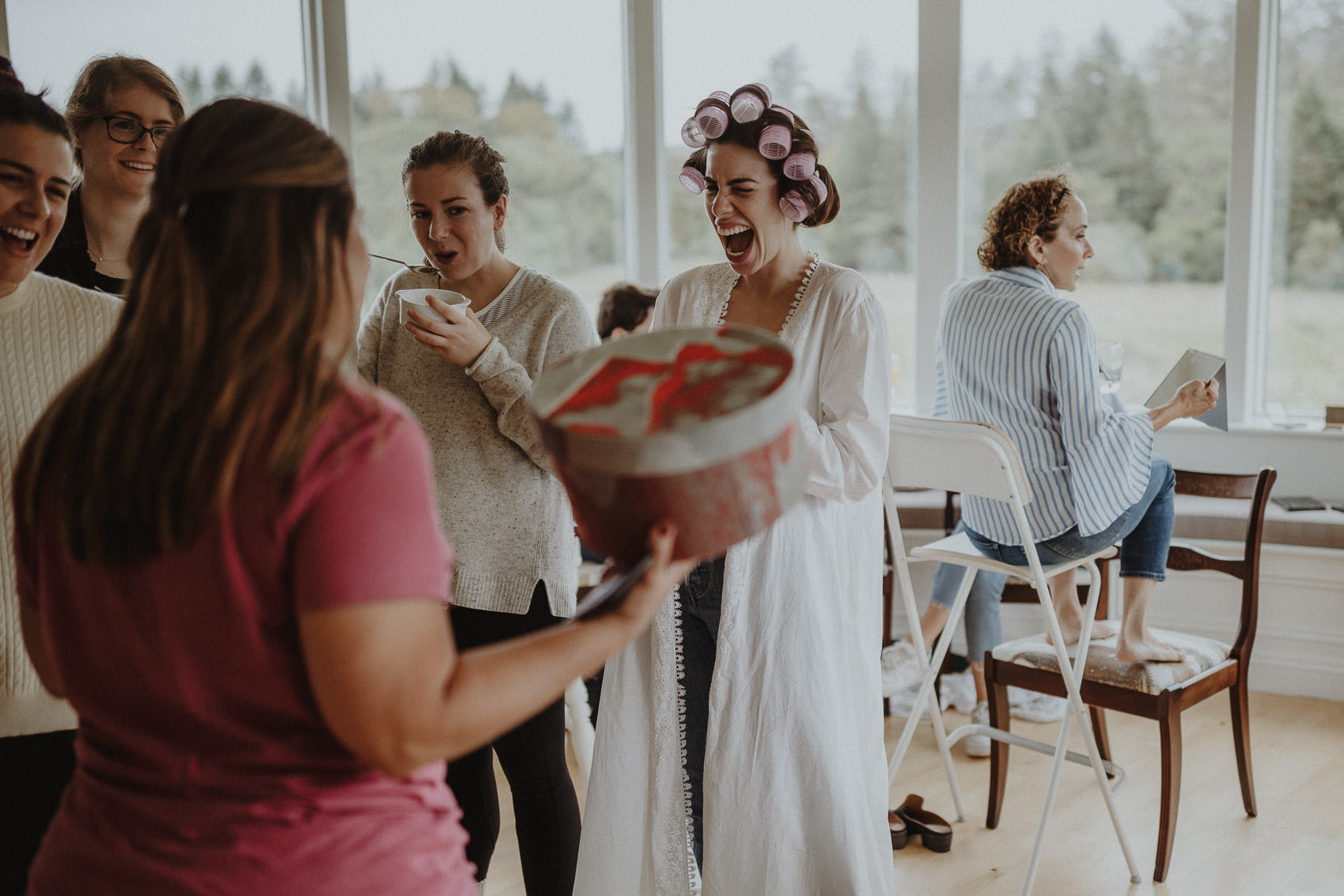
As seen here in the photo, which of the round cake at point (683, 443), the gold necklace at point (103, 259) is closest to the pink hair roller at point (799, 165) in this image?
the round cake at point (683, 443)

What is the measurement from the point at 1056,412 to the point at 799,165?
97 centimetres

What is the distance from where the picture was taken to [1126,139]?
4195 millimetres

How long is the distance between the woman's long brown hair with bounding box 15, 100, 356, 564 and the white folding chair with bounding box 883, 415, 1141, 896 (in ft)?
4.89

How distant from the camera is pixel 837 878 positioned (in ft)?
6.14

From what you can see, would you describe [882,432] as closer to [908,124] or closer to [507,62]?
[908,124]

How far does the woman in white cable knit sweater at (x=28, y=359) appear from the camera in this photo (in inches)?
46.5

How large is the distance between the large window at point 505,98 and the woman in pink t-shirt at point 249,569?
404cm

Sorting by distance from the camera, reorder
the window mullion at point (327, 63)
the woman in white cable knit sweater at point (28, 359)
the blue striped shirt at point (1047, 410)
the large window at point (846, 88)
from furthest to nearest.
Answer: the window mullion at point (327, 63) < the large window at point (846, 88) < the blue striped shirt at point (1047, 410) < the woman in white cable knit sweater at point (28, 359)

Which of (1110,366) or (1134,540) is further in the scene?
(1110,366)

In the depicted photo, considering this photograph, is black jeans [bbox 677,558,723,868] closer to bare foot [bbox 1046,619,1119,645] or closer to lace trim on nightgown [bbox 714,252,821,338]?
lace trim on nightgown [bbox 714,252,821,338]

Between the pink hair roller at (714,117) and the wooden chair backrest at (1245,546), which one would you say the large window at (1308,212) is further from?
the pink hair roller at (714,117)

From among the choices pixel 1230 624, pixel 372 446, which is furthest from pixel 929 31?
pixel 372 446

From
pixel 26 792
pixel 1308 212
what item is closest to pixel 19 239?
pixel 26 792

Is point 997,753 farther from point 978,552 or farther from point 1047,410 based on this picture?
point 1047,410
